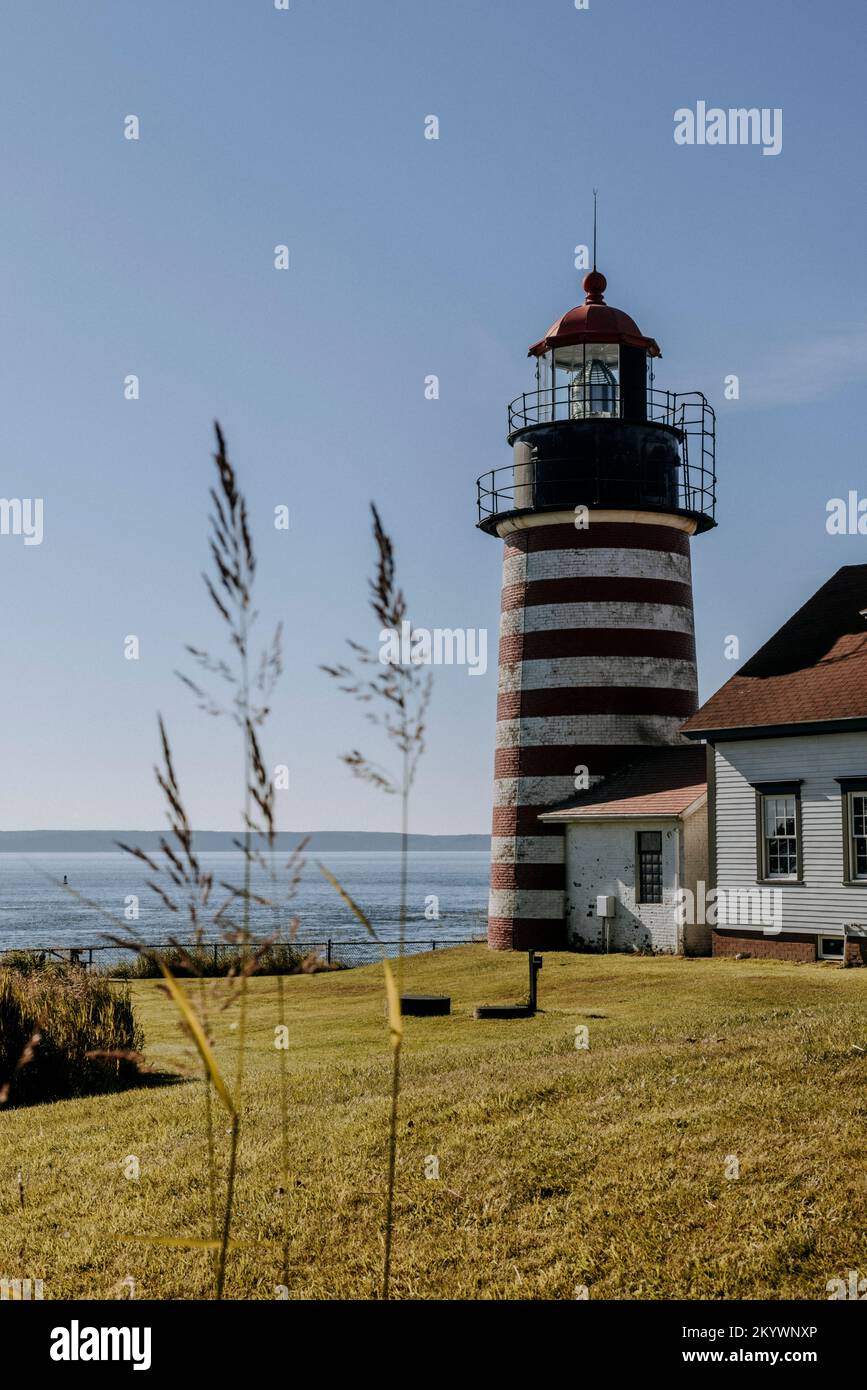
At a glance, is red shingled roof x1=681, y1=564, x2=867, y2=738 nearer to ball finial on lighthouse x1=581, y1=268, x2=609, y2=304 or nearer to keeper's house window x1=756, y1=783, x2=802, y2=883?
keeper's house window x1=756, y1=783, x2=802, y2=883

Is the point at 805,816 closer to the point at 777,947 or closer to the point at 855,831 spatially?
the point at 855,831

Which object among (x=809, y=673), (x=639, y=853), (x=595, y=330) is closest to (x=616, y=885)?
(x=639, y=853)

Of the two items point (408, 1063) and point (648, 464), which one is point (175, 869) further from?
point (648, 464)

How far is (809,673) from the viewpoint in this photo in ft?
93.8

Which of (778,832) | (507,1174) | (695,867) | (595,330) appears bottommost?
(507,1174)

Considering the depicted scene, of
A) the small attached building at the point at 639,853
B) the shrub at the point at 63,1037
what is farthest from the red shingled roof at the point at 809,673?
the shrub at the point at 63,1037

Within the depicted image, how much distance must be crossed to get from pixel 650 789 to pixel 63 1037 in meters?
19.1

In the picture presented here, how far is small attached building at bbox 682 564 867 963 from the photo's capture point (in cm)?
2630

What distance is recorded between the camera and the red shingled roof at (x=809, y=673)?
2720 centimetres

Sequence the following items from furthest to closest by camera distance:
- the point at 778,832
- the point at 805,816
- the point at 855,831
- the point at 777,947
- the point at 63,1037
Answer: the point at 778,832, the point at 777,947, the point at 805,816, the point at 855,831, the point at 63,1037

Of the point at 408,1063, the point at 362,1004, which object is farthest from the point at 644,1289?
the point at 362,1004

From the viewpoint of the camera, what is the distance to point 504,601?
3528 cm

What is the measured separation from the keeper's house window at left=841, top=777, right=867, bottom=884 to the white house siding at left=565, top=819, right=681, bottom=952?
16.2ft

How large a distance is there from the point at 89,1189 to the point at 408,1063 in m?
4.64
